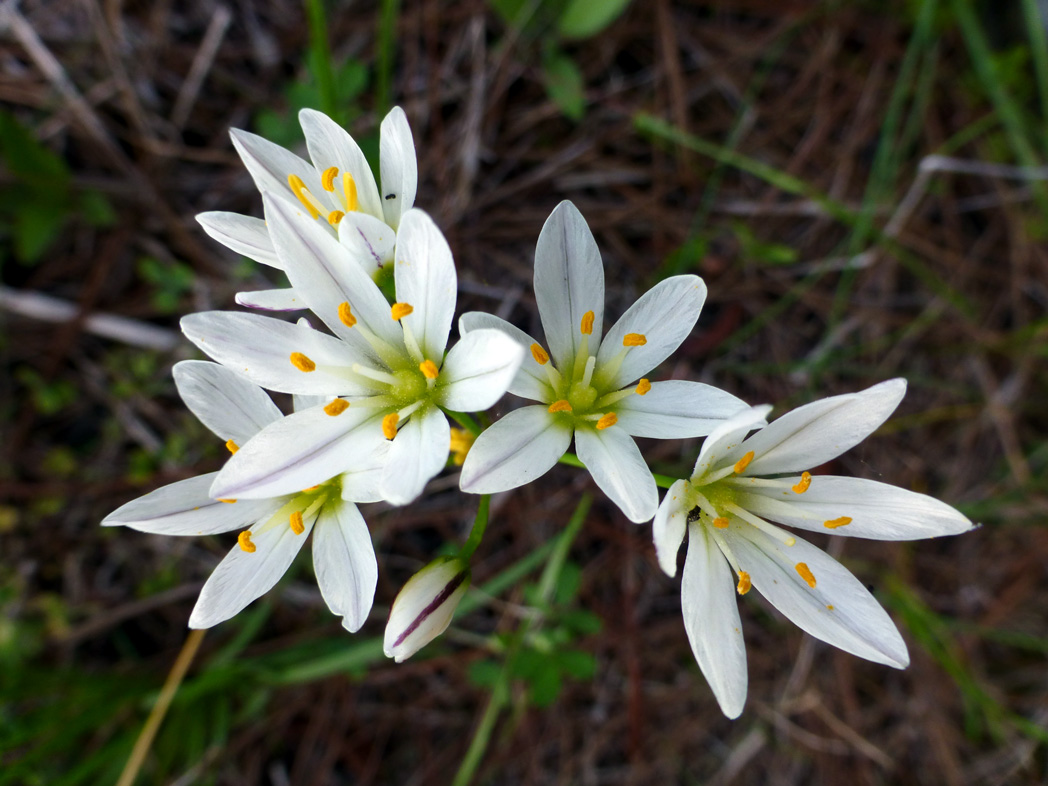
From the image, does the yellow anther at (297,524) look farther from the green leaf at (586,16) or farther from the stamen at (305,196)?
the green leaf at (586,16)

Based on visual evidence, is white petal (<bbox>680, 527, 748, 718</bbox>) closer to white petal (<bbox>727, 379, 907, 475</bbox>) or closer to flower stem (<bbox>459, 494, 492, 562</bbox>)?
white petal (<bbox>727, 379, 907, 475</bbox>)

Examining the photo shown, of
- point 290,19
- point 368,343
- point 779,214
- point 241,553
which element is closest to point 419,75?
point 290,19

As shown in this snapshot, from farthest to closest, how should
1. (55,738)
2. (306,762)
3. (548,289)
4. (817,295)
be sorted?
(817,295) < (306,762) < (55,738) < (548,289)

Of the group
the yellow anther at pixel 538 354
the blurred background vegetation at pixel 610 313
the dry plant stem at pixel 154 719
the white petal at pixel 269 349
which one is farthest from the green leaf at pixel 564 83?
the dry plant stem at pixel 154 719

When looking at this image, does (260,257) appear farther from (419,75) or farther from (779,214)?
(779,214)

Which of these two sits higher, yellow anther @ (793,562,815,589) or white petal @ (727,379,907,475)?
white petal @ (727,379,907,475)

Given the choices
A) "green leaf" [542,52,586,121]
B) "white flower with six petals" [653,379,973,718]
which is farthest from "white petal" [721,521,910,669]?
"green leaf" [542,52,586,121]
